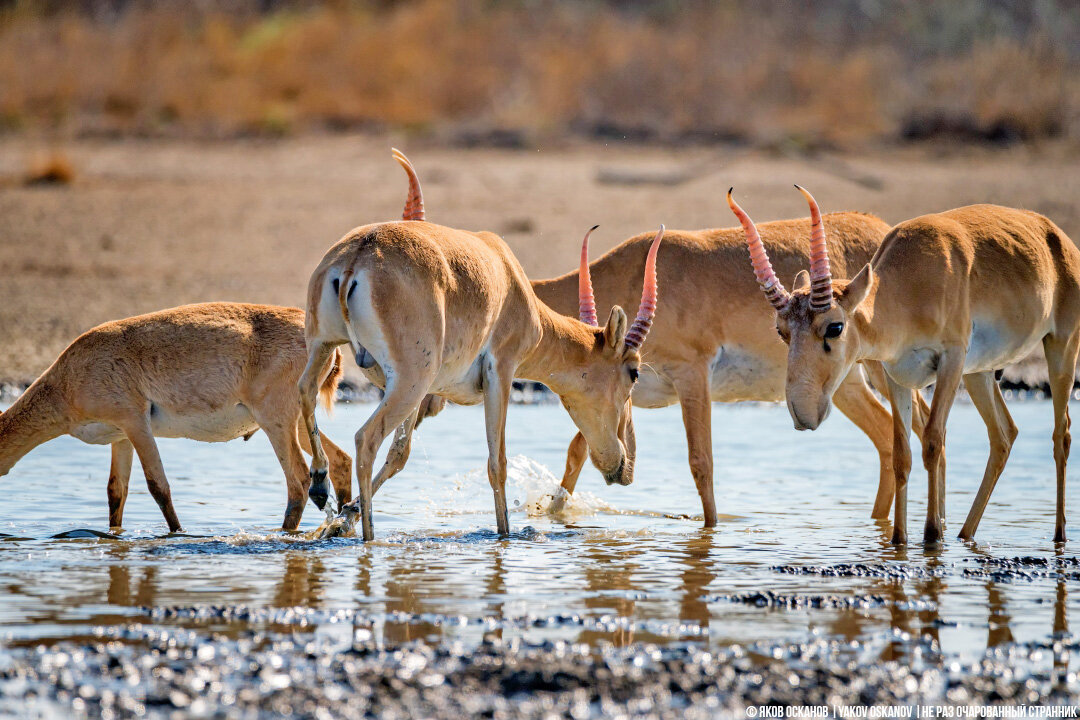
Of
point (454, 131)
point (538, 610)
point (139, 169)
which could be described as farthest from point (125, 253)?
point (538, 610)

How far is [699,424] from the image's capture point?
1007cm

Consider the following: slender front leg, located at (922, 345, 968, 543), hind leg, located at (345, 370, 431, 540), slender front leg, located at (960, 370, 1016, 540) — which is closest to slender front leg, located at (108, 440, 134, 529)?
hind leg, located at (345, 370, 431, 540)

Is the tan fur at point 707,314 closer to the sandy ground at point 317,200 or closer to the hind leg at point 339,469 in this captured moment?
the hind leg at point 339,469

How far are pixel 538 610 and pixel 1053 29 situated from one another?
127 feet

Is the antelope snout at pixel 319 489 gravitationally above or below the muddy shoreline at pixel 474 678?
above

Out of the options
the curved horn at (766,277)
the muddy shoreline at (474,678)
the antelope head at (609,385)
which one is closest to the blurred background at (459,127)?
the antelope head at (609,385)

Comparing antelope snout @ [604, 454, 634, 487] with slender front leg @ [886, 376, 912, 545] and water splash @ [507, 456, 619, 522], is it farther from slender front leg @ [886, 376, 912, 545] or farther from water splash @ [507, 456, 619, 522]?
slender front leg @ [886, 376, 912, 545]

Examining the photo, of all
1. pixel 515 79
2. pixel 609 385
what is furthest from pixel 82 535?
pixel 515 79

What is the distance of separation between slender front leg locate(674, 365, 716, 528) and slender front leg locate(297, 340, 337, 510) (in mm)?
2452

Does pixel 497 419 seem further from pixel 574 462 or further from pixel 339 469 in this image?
pixel 574 462

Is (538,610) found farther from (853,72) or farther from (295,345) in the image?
(853,72)

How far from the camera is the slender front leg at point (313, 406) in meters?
8.41

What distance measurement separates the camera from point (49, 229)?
21.8 metres

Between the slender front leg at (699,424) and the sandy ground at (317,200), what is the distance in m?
7.71
